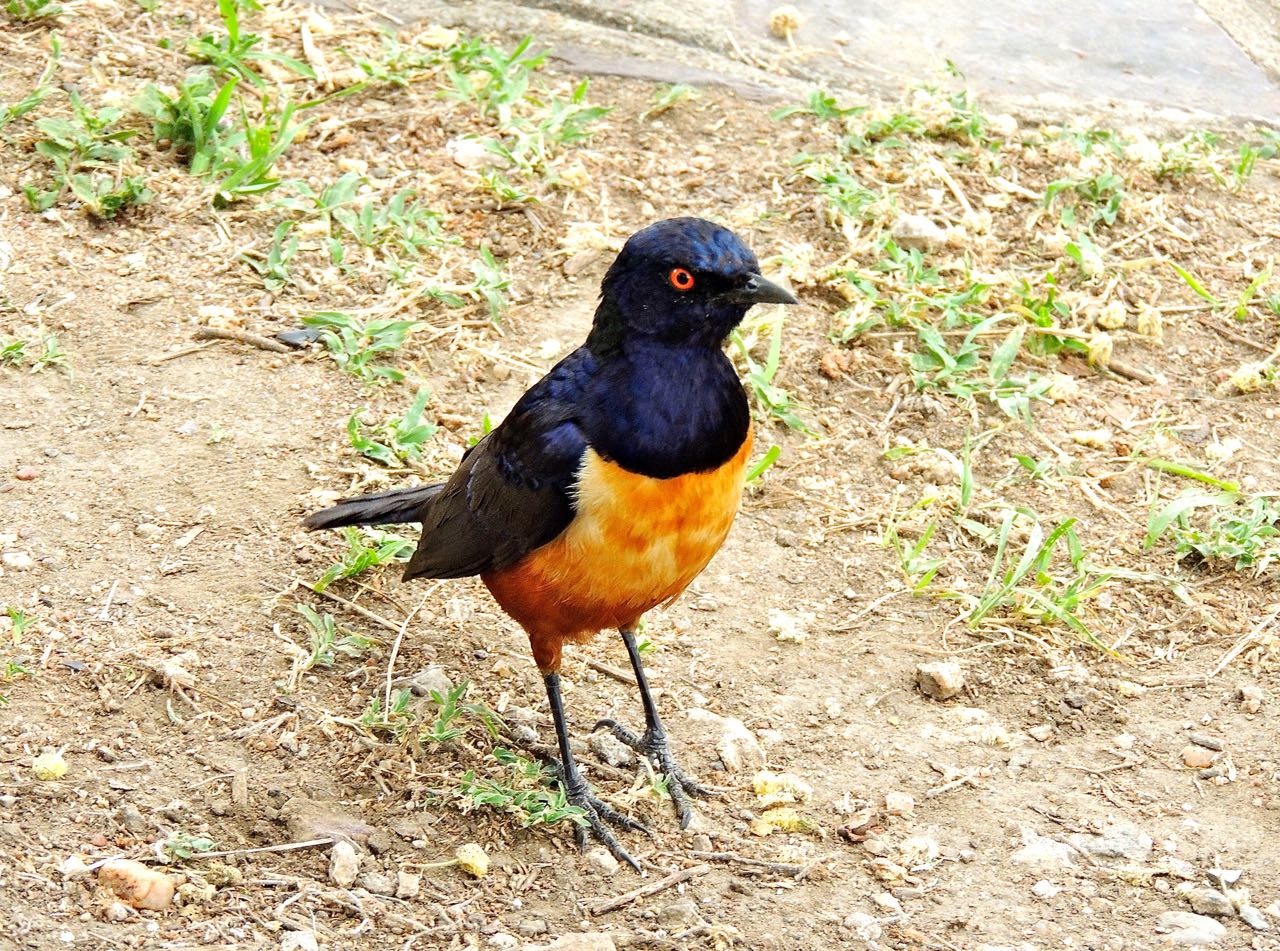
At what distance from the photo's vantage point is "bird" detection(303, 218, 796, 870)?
4070 millimetres

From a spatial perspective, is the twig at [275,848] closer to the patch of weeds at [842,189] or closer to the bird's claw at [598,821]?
the bird's claw at [598,821]

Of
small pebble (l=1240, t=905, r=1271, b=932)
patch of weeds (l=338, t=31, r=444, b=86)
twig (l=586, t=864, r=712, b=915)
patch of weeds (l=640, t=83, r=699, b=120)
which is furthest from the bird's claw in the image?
patch of weeds (l=338, t=31, r=444, b=86)

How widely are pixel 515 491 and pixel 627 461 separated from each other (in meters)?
0.40

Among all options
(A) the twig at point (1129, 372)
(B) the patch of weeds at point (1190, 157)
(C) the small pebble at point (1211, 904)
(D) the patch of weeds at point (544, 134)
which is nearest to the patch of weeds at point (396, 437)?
(D) the patch of weeds at point (544, 134)

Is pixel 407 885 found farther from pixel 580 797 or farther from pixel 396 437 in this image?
pixel 396 437

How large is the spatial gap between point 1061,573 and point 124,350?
342 centimetres

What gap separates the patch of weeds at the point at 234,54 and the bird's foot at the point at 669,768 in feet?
12.2

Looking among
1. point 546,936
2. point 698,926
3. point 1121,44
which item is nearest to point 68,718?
point 546,936

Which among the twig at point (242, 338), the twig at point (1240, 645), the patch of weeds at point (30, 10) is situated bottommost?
the twig at point (242, 338)

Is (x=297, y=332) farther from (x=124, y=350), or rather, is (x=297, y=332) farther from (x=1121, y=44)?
(x=1121, y=44)

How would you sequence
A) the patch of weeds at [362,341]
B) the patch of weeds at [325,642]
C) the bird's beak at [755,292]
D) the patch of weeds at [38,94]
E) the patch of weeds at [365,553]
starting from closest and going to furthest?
the bird's beak at [755,292], the patch of weeds at [325,642], the patch of weeds at [365,553], the patch of weeds at [362,341], the patch of weeds at [38,94]

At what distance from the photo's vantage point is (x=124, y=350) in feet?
18.4

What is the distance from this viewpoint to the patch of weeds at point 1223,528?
205 inches

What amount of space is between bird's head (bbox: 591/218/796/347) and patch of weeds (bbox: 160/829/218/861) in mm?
1692
